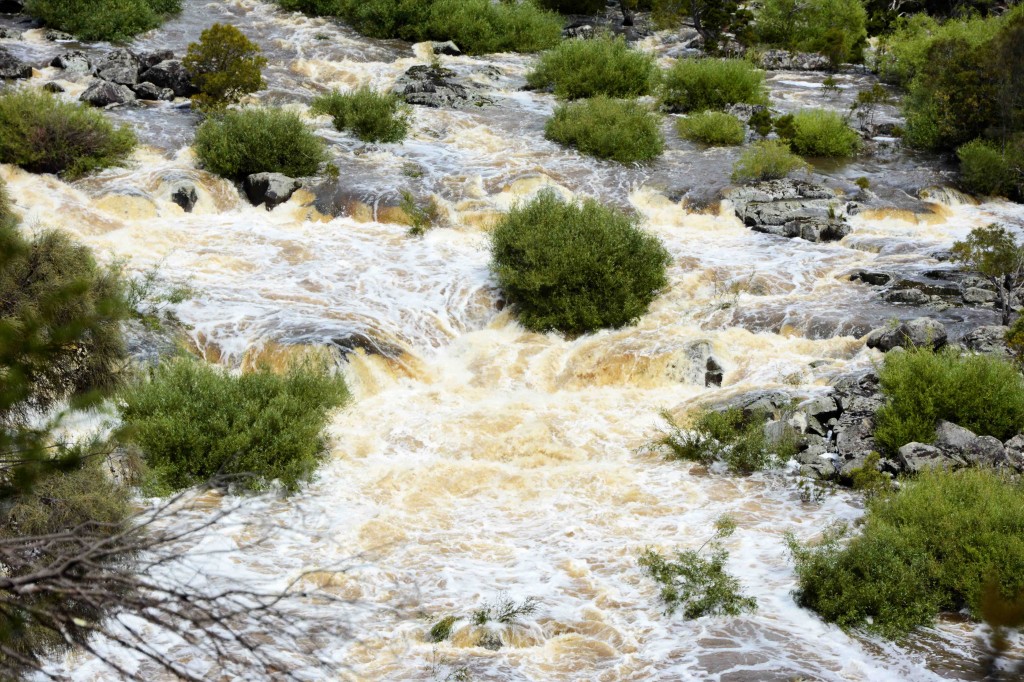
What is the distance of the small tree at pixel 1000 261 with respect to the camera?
14.6 meters

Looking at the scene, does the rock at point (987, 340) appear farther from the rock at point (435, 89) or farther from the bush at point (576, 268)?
the rock at point (435, 89)

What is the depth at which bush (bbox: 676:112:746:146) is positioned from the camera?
22.1 meters

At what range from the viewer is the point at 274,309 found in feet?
46.1

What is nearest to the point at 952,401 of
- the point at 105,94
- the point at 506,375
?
the point at 506,375

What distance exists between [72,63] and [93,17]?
138 inches

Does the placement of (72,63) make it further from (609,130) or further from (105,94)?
(609,130)

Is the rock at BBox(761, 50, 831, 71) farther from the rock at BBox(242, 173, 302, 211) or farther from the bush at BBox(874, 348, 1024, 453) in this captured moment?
the bush at BBox(874, 348, 1024, 453)

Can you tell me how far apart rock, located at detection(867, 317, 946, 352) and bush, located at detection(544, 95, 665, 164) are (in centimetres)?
838

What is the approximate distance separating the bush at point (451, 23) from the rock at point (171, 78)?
7.95m

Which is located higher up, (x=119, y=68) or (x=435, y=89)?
(x=119, y=68)

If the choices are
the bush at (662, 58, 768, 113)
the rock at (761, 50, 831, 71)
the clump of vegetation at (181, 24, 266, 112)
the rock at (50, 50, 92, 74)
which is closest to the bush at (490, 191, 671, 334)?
the clump of vegetation at (181, 24, 266, 112)

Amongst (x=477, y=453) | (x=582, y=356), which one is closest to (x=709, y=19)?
(x=582, y=356)

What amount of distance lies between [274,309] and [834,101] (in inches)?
703

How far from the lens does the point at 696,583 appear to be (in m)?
8.37
